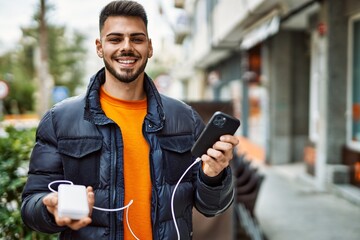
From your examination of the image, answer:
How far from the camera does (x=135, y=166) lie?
5.92ft

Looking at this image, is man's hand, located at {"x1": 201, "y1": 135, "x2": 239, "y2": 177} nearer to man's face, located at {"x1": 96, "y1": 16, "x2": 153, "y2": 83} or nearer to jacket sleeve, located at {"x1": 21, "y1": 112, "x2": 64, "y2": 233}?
man's face, located at {"x1": 96, "y1": 16, "x2": 153, "y2": 83}

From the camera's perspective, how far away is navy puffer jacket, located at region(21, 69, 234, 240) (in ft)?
5.65

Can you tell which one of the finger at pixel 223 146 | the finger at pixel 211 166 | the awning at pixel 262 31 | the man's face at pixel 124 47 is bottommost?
the finger at pixel 211 166

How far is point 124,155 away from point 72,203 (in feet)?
1.30

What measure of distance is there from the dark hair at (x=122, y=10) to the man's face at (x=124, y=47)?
2 centimetres

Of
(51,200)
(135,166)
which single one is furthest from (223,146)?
(51,200)

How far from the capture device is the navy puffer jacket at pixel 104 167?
1721mm

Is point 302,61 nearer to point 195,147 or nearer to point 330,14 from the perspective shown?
point 330,14

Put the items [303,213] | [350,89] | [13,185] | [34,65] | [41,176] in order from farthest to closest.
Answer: [34,65] < [350,89] < [303,213] < [13,185] < [41,176]

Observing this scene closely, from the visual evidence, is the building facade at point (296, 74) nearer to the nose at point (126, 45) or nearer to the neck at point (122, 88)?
the neck at point (122, 88)

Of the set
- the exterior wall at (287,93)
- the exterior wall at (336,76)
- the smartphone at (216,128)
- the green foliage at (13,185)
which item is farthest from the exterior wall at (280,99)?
the smartphone at (216,128)

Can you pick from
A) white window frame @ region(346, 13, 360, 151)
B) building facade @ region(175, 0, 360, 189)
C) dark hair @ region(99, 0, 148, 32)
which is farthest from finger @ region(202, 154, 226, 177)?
white window frame @ region(346, 13, 360, 151)

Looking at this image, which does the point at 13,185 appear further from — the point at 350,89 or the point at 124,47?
the point at 350,89

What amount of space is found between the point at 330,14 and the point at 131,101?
6.87 m
